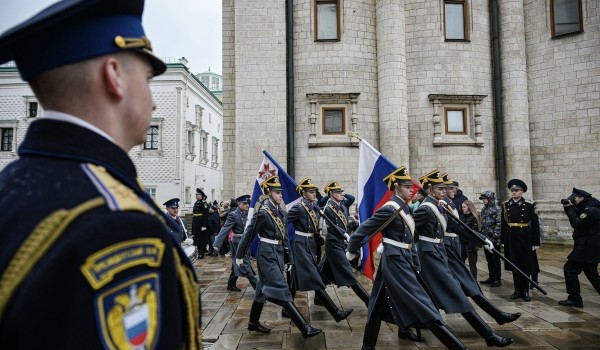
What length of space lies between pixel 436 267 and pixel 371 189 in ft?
6.98

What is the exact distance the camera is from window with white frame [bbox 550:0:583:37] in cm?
1680

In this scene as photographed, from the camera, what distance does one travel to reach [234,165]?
1728 centimetres

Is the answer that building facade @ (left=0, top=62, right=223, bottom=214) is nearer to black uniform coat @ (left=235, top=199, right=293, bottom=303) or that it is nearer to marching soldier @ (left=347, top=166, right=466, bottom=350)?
black uniform coat @ (left=235, top=199, right=293, bottom=303)

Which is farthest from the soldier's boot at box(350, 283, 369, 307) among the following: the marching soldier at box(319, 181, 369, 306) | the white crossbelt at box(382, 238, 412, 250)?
the white crossbelt at box(382, 238, 412, 250)

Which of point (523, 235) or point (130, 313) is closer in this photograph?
point (130, 313)

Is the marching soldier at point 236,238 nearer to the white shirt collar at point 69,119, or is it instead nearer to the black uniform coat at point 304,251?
the black uniform coat at point 304,251

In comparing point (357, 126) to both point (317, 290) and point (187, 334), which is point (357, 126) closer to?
point (317, 290)

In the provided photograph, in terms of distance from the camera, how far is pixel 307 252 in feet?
26.2

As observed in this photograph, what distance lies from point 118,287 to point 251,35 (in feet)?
54.8

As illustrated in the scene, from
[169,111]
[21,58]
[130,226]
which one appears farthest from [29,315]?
[169,111]

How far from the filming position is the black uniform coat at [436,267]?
6.11m

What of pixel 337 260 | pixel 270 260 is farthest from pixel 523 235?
pixel 270 260

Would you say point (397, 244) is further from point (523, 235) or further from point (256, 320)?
point (523, 235)

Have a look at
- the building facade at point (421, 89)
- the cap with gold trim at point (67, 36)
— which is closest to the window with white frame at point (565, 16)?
the building facade at point (421, 89)
